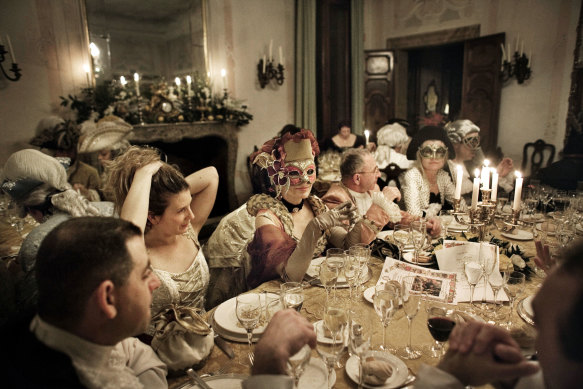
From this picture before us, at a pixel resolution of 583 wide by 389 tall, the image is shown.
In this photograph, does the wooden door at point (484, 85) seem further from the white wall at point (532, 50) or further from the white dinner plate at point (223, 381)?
the white dinner plate at point (223, 381)

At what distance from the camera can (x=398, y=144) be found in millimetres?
5570

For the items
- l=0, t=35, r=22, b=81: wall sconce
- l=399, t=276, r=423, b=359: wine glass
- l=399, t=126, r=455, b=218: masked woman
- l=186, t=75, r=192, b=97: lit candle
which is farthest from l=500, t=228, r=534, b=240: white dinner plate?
l=0, t=35, r=22, b=81: wall sconce

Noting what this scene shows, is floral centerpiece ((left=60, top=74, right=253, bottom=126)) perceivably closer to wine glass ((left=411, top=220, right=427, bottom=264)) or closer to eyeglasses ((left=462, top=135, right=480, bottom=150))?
eyeglasses ((left=462, top=135, right=480, bottom=150))

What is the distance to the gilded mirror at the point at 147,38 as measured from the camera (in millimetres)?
4609

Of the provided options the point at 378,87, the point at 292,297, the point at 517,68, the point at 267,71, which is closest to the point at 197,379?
the point at 292,297

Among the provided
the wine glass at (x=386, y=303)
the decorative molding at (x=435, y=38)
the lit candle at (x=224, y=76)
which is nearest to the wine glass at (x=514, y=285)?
the wine glass at (x=386, y=303)

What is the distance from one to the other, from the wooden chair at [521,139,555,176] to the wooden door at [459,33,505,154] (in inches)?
19.2

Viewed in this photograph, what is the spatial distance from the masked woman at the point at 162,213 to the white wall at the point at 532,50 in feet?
20.1

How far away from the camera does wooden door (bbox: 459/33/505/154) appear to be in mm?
6023

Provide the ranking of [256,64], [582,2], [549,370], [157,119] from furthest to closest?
[256,64] < [582,2] < [157,119] < [549,370]

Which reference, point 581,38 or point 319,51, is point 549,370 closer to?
point 581,38

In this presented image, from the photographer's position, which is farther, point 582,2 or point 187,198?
point 582,2

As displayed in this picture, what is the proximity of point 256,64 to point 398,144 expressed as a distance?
264 centimetres

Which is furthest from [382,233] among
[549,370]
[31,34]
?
[31,34]
